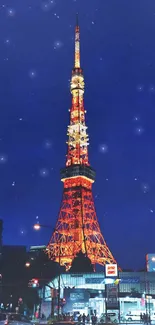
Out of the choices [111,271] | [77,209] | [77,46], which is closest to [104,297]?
[77,209]

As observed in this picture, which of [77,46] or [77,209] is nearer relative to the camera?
[77,209]

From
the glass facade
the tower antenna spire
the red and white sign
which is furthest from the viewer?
the tower antenna spire

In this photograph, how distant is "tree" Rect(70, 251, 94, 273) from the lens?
8294 cm

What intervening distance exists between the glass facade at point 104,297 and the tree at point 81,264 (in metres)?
1.70

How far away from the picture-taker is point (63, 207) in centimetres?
8931

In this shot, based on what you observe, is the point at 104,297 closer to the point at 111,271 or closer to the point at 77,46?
the point at 111,271

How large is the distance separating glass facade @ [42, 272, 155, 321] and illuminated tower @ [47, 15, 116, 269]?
4.59 meters

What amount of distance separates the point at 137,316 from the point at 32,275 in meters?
41.1

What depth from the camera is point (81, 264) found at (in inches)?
3253

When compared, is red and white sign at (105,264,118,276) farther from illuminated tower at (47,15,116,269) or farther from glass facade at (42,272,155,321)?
illuminated tower at (47,15,116,269)

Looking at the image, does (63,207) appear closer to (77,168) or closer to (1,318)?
(77,168)

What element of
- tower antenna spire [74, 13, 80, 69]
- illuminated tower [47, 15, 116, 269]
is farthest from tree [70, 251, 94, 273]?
tower antenna spire [74, 13, 80, 69]

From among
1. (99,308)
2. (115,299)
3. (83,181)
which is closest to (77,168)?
(83,181)

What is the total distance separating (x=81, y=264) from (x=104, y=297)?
20.7 meters
